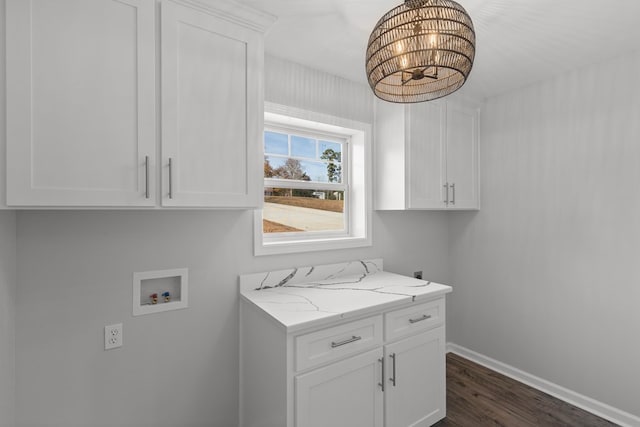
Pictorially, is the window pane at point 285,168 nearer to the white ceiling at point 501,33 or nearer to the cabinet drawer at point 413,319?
the white ceiling at point 501,33

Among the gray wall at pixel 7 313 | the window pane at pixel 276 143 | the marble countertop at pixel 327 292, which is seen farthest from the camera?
the window pane at pixel 276 143

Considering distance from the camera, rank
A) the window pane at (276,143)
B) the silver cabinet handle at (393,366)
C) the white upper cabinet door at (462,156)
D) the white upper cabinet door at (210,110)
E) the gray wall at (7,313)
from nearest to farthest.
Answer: the gray wall at (7,313) < the white upper cabinet door at (210,110) < the silver cabinet handle at (393,366) < the window pane at (276,143) < the white upper cabinet door at (462,156)

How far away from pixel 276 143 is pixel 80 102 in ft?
3.87

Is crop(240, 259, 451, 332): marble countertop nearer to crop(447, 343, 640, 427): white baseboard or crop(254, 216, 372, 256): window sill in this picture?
crop(254, 216, 372, 256): window sill

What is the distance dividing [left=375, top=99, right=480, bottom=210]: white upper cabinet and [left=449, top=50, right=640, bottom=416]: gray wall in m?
0.30

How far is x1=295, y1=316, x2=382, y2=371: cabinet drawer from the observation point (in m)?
1.40

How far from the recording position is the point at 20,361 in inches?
52.9

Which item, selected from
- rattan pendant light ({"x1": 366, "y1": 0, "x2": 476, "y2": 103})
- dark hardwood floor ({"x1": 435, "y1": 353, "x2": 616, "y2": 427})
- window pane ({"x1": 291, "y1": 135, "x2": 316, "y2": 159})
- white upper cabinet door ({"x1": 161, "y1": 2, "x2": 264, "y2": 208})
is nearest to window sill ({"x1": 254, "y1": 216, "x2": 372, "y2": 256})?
white upper cabinet door ({"x1": 161, "y1": 2, "x2": 264, "y2": 208})

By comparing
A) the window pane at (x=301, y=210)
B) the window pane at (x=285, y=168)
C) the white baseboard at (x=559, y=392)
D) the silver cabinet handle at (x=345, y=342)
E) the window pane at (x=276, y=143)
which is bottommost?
the white baseboard at (x=559, y=392)

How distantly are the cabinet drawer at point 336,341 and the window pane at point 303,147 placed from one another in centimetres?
125

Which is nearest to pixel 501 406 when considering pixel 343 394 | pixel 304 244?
pixel 343 394

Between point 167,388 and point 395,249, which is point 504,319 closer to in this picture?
point 395,249

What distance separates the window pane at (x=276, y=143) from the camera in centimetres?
212

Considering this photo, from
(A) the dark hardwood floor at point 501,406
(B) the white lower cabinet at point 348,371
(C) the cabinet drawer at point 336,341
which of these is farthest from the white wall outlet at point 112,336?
(A) the dark hardwood floor at point 501,406
